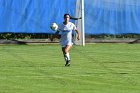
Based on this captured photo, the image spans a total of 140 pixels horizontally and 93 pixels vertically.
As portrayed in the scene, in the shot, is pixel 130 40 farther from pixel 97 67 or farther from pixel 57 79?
pixel 57 79

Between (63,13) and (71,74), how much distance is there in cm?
1525

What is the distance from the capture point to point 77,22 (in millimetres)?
31016

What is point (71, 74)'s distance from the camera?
16453 mm

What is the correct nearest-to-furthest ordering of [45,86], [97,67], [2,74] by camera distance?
1. [45,86]
2. [2,74]
3. [97,67]

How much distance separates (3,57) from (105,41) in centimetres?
1115

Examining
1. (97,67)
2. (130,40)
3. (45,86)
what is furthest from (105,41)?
(45,86)

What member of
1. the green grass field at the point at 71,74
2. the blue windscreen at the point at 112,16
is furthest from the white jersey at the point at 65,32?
the blue windscreen at the point at 112,16

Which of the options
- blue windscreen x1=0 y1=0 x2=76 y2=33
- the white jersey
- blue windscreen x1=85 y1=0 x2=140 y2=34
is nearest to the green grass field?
the white jersey

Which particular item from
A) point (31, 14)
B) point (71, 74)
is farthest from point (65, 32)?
point (31, 14)

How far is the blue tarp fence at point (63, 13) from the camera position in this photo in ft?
102

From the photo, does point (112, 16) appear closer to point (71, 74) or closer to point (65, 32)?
point (65, 32)

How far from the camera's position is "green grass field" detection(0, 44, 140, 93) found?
43.7 ft

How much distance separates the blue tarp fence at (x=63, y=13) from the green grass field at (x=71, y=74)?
6414mm

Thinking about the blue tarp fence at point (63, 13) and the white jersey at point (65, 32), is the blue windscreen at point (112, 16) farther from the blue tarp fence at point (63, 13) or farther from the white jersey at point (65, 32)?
the white jersey at point (65, 32)
